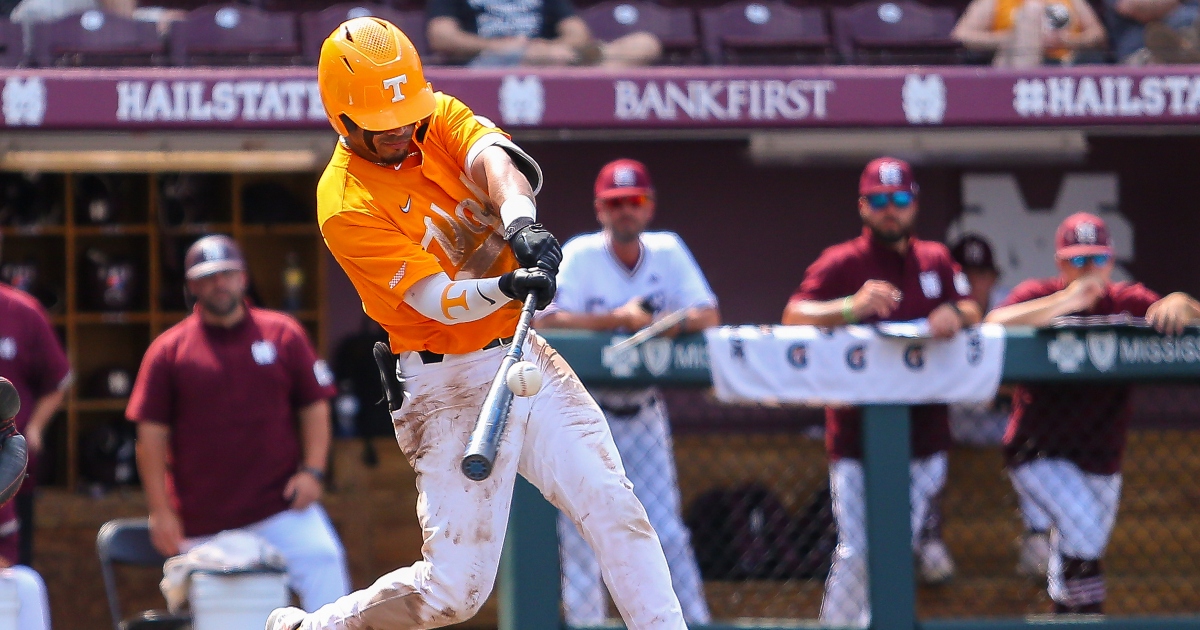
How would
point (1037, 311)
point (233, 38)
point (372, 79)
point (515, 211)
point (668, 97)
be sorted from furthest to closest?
point (233, 38), point (668, 97), point (1037, 311), point (372, 79), point (515, 211)

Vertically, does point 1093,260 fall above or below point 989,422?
above

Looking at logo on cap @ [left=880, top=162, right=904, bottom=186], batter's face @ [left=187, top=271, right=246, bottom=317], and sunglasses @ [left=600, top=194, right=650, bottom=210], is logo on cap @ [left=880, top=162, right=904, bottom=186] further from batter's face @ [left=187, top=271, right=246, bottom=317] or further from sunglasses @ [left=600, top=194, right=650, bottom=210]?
batter's face @ [left=187, top=271, right=246, bottom=317]

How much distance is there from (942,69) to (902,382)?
2.80 meters

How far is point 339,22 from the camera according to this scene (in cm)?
729

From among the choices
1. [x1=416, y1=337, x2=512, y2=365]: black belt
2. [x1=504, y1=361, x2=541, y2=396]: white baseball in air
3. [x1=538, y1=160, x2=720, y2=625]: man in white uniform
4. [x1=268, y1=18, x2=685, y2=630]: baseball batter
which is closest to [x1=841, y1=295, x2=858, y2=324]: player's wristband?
[x1=538, y1=160, x2=720, y2=625]: man in white uniform

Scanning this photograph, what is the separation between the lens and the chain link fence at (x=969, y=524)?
14.9ft

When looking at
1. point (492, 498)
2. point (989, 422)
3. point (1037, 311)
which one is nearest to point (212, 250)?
point (492, 498)

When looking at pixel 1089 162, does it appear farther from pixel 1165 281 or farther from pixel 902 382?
pixel 902 382

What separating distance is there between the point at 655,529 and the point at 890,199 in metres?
1.38

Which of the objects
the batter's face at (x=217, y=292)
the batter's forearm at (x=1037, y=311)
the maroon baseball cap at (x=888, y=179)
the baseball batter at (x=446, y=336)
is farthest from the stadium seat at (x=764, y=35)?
the baseball batter at (x=446, y=336)

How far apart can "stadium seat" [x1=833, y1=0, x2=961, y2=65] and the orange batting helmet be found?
4.27 metres

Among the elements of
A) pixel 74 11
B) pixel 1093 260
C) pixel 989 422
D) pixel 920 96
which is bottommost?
pixel 989 422

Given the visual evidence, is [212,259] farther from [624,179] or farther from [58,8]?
[58,8]

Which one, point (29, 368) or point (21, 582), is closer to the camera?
point (21, 582)
